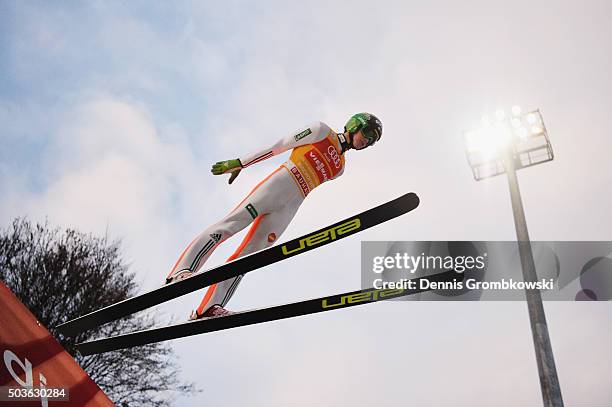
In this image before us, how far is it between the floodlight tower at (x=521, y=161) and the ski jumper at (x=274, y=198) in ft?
18.1

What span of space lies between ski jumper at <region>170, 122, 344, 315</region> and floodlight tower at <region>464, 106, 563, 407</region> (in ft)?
18.1

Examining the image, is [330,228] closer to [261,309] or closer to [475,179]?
[261,309]

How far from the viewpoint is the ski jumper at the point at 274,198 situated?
449 cm

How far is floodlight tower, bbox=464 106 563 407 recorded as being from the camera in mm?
8297

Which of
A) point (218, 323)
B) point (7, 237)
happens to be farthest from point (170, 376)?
point (218, 323)

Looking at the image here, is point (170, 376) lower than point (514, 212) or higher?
lower

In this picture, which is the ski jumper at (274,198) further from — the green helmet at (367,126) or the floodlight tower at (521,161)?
the floodlight tower at (521,161)

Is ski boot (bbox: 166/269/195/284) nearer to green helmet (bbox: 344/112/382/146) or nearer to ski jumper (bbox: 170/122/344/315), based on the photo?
ski jumper (bbox: 170/122/344/315)

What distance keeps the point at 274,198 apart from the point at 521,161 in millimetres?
10483

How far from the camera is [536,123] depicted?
1316 cm

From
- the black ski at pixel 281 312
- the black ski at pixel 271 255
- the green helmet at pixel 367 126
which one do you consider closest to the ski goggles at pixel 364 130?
the green helmet at pixel 367 126

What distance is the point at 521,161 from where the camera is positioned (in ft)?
43.9

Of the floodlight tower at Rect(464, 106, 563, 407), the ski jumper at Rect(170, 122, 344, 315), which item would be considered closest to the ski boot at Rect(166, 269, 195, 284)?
the ski jumper at Rect(170, 122, 344, 315)

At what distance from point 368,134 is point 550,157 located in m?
10.5
